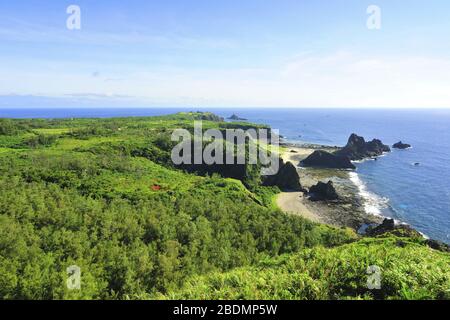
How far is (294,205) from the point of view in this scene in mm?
74062

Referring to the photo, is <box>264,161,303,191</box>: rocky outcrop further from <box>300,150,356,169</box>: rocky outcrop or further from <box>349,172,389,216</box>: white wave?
<box>300,150,356,169</box>: rocky outcrop

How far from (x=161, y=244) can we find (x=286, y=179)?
193 feet

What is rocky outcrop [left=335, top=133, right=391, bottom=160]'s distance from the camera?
12575 cm

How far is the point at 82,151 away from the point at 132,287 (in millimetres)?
55351

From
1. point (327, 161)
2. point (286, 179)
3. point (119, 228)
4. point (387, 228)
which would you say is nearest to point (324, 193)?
point (286, 179)

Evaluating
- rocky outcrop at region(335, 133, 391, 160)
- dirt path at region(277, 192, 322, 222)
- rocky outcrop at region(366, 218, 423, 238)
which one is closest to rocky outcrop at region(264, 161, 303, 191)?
dirt path at region(277, 192, 322, 222)

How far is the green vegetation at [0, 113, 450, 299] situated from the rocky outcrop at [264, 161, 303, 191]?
1100 inches

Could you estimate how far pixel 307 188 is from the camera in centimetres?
8744

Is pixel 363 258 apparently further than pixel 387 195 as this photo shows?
No

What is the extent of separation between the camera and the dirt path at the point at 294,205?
67756 mm

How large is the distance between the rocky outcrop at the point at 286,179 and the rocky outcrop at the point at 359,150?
48314 millimetres

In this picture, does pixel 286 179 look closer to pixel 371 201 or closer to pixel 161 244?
pixel 371 201
